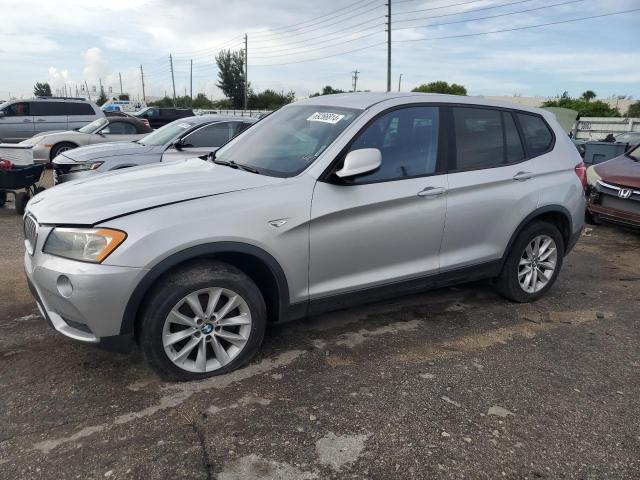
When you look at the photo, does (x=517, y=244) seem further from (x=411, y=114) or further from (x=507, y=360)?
(x=411, y=114)

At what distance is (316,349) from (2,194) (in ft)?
24.0

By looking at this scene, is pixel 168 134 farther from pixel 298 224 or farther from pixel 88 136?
pixel 298 224

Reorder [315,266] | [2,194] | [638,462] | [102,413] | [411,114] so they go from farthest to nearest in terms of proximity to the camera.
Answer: [2,194], [411,114], [315,266], [102,413], [638,462]

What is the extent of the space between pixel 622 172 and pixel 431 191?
4.80 m

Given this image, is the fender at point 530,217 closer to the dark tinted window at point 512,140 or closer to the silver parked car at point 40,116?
the dark tinted window at point 512,140

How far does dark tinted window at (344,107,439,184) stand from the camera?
3531 mm

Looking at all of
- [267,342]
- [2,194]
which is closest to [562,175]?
[267,342]

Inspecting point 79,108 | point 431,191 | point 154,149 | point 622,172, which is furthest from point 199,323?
point 79,108

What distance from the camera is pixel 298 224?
3168 mm

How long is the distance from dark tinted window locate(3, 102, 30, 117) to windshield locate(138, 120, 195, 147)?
370 inches

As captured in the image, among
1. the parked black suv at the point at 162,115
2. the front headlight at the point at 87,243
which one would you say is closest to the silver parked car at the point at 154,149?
the front headlight at the point at 87,243

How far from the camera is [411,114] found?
377cm

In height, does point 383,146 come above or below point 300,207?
above

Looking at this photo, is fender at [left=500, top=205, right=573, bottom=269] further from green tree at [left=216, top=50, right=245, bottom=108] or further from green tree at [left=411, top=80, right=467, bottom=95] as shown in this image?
green tree at [left=216, top=50, right=245, bottom=108]
